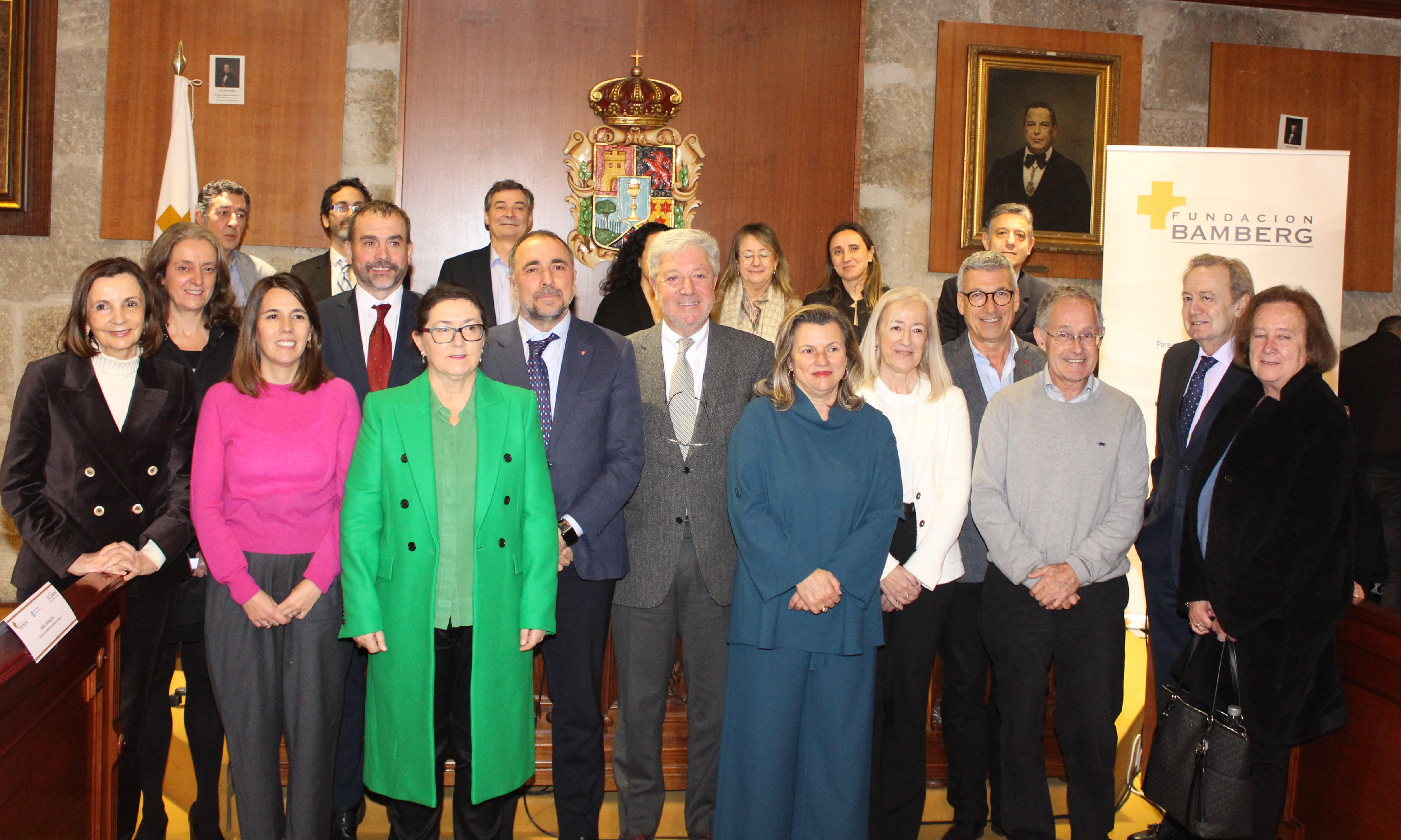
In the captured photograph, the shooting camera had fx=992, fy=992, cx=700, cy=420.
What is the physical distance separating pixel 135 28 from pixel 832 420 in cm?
445

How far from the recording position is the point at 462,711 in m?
2.61

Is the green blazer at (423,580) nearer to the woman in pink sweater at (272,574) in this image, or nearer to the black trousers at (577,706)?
the woman in pink sweater at (272,574)

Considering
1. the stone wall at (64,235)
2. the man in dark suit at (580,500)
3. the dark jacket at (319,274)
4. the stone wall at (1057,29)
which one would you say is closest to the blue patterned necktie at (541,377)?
the man in dark suit at (580,500)

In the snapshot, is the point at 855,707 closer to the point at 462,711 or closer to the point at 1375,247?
the point at 462,711

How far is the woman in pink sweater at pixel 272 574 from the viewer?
2.52m

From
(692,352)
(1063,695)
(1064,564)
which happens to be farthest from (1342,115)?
(692,352)

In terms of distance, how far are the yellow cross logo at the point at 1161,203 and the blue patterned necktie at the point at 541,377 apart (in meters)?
3.48

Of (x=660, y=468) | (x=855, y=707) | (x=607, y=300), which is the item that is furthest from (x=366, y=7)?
(x=855, y=707)

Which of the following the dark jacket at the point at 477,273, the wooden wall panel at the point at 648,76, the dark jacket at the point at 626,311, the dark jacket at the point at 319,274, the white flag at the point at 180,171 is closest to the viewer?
the dark jacket at the point at 626,311

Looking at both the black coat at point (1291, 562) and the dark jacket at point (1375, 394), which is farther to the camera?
the dark jacket at point (1375, 394)

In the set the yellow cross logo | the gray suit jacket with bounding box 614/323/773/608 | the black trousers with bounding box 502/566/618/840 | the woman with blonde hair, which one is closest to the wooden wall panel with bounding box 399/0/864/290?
the woman with blonde hair

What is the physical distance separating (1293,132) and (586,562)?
17.7ft

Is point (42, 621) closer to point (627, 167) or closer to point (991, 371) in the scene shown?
point (991, 371)

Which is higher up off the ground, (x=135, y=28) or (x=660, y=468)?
(x=135, y=28)
